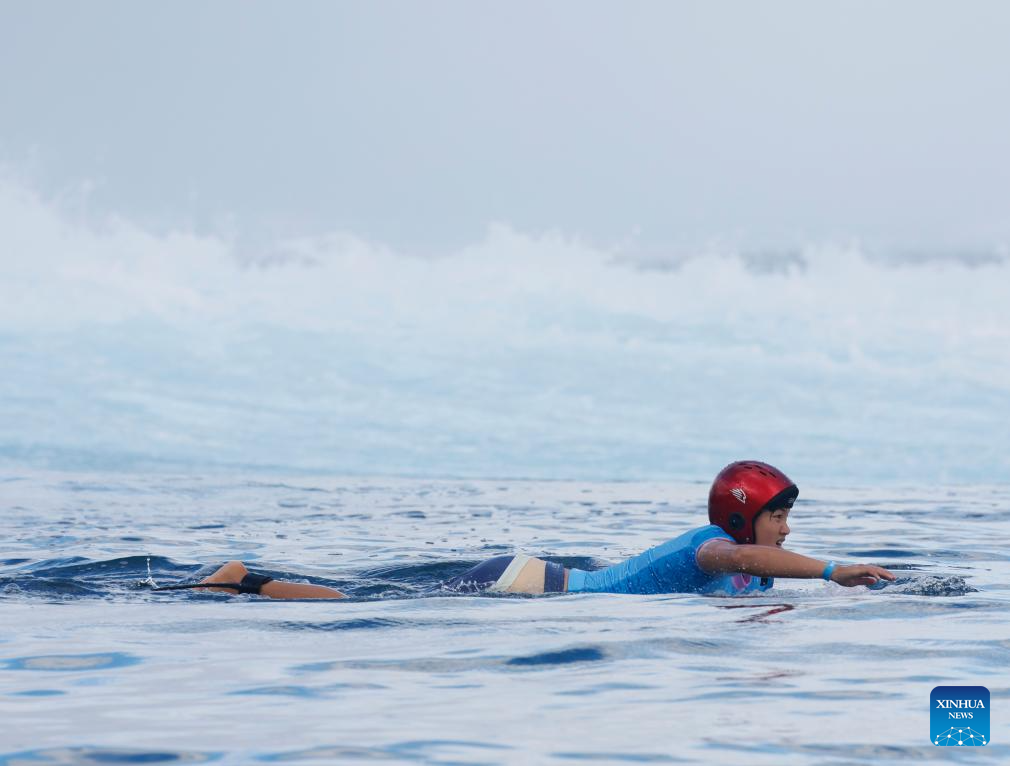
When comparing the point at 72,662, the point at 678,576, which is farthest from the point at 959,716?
the point at 72,662

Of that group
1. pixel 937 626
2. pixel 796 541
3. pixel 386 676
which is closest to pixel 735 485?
pixel 937 626

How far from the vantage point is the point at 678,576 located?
9.41 m

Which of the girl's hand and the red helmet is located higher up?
the red helmet

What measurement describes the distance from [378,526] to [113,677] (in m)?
9.59

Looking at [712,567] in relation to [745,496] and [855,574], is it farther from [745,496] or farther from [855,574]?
[855,574]

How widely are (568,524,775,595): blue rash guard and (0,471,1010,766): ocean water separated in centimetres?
19

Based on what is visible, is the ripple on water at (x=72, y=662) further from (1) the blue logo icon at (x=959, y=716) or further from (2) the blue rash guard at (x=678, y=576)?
(1) the blue logo icon at (x=959, y=716)

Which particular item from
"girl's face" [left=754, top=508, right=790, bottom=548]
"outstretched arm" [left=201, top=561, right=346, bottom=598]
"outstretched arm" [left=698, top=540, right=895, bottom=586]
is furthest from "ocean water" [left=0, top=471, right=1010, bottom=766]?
"girl's face" [left=754, top=508, right=790, bottom=548]

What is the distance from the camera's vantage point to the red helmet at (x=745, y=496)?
9141 mm

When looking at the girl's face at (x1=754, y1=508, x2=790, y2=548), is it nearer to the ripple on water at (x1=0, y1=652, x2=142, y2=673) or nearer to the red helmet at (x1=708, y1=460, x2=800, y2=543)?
the red helmet at (x1=708, y1=460, x2=800, y2=543)

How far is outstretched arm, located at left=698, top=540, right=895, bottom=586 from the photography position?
8.36 m

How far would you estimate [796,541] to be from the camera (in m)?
14.7

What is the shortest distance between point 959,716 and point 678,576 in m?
3.48

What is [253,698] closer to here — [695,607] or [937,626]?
[695,607]
